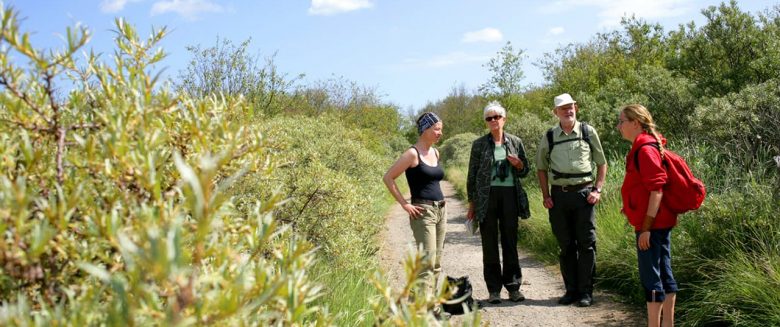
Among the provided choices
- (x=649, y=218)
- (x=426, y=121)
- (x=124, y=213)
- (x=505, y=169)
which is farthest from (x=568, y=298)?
(x=124, y=213)

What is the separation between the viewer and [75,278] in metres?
1.55

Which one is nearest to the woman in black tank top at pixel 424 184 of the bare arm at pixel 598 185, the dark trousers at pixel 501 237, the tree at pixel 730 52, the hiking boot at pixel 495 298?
the dark trousers at pixel 501 237

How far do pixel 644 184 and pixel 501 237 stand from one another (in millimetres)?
1905

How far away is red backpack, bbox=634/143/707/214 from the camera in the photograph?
4.14 metres

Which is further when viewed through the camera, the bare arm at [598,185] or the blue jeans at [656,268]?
the bare arm at [598,185]

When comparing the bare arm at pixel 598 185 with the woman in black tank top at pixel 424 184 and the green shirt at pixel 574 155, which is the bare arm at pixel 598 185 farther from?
the woman in black tank top at pixel 424 184

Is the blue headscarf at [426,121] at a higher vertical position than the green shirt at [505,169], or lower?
higher

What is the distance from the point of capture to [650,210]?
13.6 feet

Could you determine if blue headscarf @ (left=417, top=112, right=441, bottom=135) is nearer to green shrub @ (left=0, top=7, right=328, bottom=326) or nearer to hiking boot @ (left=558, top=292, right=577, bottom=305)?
hiking boot @ (left=558, top=292, right=577, bottom=305)

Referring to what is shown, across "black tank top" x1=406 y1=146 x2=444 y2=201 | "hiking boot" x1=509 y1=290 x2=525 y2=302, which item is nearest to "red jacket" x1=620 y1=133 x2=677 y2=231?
"black tank top" x1=406 y1=146 x2=444 y2=201

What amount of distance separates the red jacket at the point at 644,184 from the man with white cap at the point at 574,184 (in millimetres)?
992

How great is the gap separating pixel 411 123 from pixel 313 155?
→ 3760cm

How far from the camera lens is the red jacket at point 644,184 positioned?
410 centimetres

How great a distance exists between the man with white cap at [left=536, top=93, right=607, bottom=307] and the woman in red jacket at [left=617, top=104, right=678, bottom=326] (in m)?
0.99
